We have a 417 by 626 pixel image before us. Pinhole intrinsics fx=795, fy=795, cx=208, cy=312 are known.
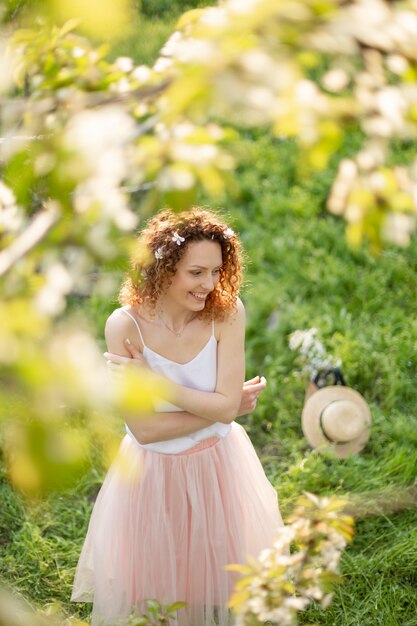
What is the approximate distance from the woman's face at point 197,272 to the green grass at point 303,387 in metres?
0.16

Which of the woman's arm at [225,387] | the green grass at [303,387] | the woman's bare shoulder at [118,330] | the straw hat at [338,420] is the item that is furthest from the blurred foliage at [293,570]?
the straw hat at [338,420]

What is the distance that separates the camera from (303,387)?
13.4ft

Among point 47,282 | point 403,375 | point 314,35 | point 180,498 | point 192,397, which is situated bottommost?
point 403,375

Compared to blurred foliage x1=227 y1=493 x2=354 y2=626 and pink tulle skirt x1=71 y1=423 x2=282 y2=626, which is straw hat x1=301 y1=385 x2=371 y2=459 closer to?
pink tulle skirt x1=71 y1=423 x2=282 y2=626

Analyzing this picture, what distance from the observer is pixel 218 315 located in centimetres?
238

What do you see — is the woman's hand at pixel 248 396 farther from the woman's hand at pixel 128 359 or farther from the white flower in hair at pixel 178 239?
the white flower in hair at pixel 178 239

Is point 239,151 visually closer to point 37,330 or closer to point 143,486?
point 37,330

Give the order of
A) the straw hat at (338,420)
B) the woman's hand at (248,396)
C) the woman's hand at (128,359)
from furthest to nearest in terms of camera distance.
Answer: the straw hat at (338,420) → the woman's hand at (248,396) → the woman's hand at (128,359)

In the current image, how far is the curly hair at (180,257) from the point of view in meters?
2.26

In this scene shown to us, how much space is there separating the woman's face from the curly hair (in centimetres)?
2

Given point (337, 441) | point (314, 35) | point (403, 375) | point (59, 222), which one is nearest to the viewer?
point (314, 35)

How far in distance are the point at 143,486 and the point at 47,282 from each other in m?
1.66

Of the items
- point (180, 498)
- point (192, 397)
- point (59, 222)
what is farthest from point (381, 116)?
point (180, 498)

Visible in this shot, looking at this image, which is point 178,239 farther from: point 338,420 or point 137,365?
point 338,420
